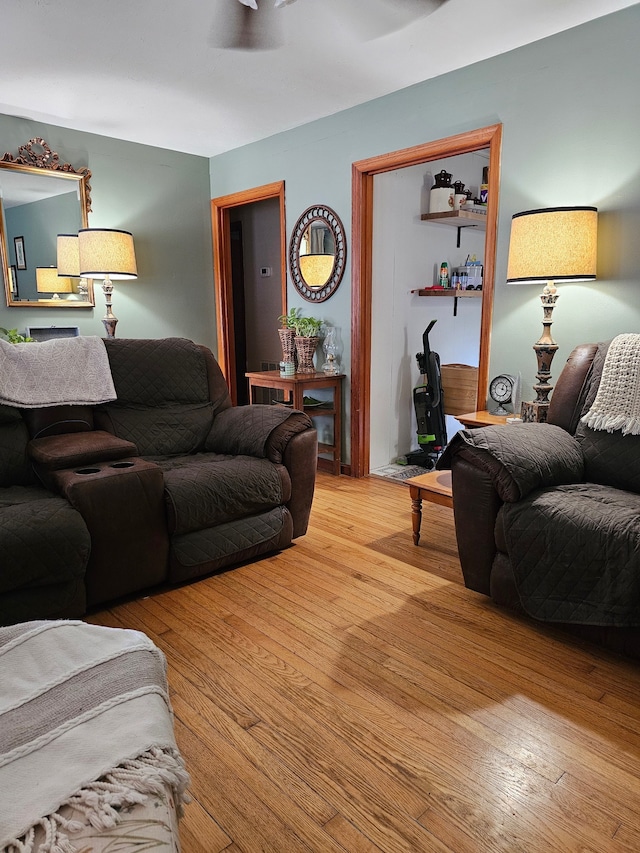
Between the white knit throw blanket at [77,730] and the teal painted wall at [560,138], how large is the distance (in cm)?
249

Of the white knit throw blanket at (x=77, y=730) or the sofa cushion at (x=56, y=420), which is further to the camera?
the sofa cushion at (x=56, y=420)

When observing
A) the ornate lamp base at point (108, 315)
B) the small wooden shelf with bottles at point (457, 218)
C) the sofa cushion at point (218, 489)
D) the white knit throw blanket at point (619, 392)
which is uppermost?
the small wooden shelf with bottles at point (457, 218)

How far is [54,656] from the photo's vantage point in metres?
0.97

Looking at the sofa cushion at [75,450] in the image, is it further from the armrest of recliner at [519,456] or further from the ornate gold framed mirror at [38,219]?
the ornate gold framed mirror at [38,219]

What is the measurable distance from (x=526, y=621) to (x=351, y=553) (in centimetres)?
88

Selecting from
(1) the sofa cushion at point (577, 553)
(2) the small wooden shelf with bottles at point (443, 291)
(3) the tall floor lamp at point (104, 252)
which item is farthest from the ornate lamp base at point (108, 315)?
(1) the sofa cushion at point (577, 553)

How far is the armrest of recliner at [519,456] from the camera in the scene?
2.01 metres

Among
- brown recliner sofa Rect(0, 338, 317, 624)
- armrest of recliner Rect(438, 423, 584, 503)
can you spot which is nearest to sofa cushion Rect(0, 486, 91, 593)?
brown recliner sofa Rect(0, 338, 317, 624)

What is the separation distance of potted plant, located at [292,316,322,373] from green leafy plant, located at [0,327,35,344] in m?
1.84

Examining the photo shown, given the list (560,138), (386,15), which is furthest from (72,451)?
(560,138)

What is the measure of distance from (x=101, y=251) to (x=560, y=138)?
9.62 feet

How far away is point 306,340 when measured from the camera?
400 centimetres

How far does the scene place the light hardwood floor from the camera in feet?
4.09

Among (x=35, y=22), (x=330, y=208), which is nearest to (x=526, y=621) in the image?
(x=330, y=208)
